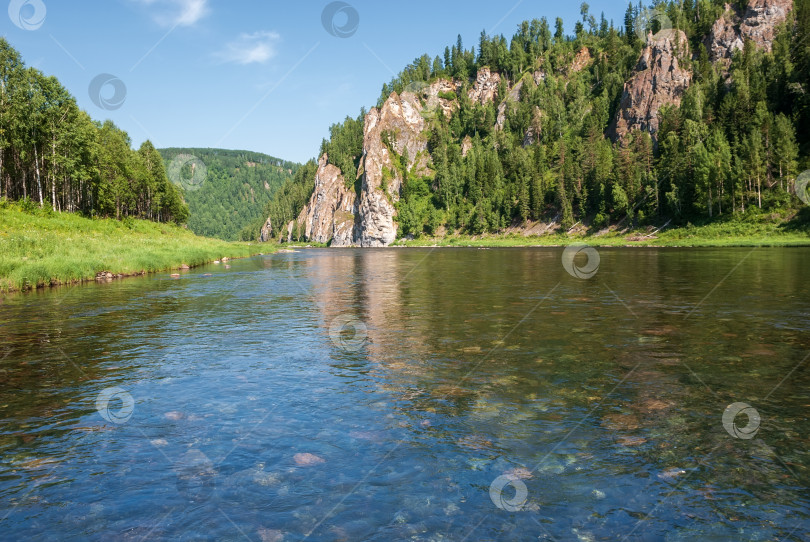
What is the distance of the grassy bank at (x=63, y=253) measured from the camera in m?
36.2

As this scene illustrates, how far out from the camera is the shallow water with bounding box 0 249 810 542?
23.3 ft

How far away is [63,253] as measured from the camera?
1746 inches

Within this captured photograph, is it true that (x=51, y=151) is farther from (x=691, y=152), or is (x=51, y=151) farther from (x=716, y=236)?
(x=691, y=152)

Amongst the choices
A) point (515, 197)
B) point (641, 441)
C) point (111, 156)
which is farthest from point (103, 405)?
point (515, 197)

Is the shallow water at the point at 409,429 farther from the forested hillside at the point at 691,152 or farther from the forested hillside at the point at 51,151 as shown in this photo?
the forested hillside at the point at 691,152

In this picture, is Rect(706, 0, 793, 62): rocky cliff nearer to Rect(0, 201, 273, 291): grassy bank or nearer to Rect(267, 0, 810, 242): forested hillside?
Rect(267, 0, 810, 242): forested hillside

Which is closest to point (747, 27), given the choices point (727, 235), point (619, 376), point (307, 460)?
point (727, 235)

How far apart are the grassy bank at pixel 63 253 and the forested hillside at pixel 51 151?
7.36 meters

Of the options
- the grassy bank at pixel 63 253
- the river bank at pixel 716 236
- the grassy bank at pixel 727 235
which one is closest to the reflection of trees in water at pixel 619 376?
the grassy bank at pixel 63 253

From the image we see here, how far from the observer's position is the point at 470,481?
8172 millimetres

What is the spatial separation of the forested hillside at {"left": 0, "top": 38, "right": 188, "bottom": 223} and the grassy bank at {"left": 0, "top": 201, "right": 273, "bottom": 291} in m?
7.36

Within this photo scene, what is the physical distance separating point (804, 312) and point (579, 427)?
19534 mm

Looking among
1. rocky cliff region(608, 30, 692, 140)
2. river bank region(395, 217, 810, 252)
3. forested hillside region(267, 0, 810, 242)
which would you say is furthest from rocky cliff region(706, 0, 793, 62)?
river bank region(395, 217, 810, 252)

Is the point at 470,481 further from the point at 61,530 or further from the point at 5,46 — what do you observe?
the point at 5,46
